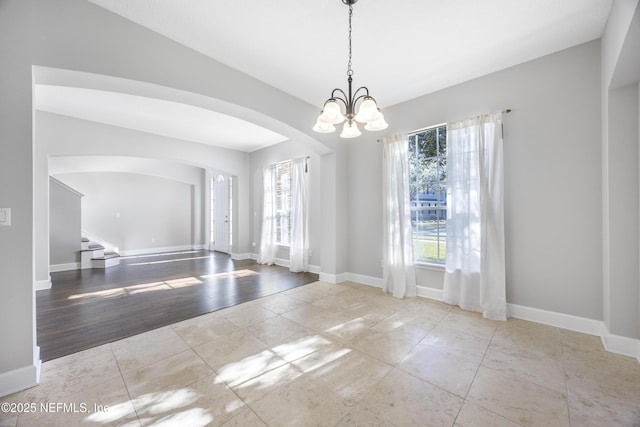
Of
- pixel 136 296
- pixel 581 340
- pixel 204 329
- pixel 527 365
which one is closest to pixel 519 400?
pixel 527 365

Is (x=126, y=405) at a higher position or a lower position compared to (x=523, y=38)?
lower

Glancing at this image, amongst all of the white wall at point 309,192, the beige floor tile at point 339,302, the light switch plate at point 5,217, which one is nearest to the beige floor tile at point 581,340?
the beige floor tile at point 339,302

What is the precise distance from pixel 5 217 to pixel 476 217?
14.7ft

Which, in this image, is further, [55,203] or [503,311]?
[55,203]

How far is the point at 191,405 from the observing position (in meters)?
1.64

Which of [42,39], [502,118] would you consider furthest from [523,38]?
[42,39]

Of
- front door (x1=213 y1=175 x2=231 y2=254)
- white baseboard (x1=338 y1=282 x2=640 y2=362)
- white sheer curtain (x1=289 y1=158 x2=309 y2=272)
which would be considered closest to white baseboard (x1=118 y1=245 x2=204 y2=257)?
front door (x1=213 y1=175 x2=231 y2=254)

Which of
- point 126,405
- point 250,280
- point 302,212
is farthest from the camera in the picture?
point 302,212

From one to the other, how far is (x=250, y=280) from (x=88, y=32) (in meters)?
3.96

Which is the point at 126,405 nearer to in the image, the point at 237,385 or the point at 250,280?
the point at 237,385

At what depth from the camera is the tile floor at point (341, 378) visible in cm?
155

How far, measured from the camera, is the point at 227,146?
6527 mm

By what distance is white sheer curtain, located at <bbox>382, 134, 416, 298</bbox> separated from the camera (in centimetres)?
376

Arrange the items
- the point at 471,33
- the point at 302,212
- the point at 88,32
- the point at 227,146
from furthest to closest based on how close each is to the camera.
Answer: the point at 227,146
the point at 302,212
the point at 471,33
the point at 88,32
